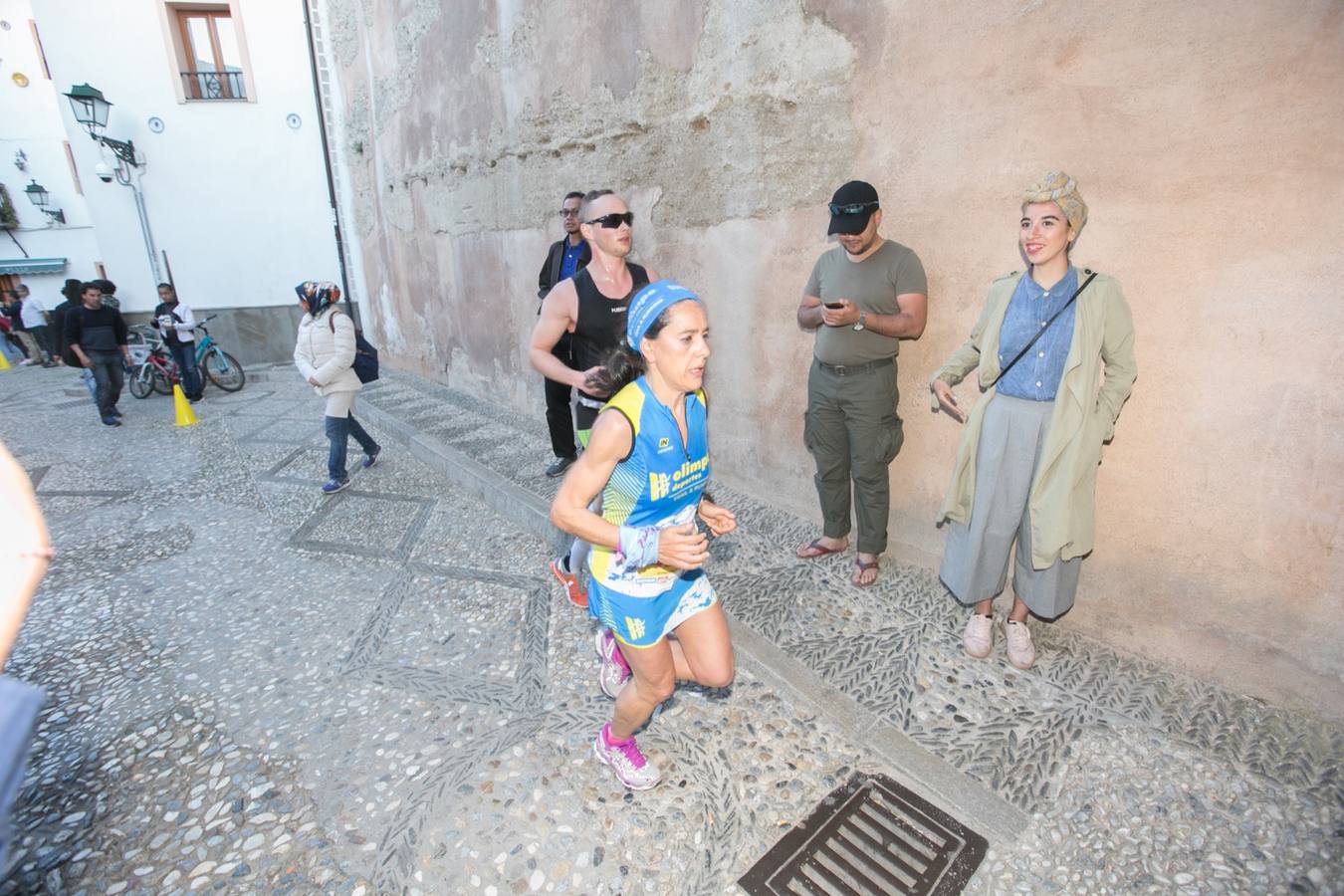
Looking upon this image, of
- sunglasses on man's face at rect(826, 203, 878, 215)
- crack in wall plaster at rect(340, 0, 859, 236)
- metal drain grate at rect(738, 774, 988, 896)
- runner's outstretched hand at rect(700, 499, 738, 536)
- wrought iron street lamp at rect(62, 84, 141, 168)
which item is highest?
wrought iron street lamp at rect(62, 84, 141, 168)

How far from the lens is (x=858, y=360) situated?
347 cm

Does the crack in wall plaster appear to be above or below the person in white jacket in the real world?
above

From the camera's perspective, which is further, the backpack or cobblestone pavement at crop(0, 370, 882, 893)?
the backpack

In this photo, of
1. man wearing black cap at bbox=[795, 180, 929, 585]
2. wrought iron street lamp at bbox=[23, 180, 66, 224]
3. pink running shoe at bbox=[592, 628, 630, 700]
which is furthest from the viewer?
wrought iron street lamp at bbox=[23, 180, 66, 224]

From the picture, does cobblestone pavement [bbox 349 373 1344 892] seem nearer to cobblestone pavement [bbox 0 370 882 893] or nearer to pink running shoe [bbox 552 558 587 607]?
cobblestone pavement [bbox 0 370 882 893]

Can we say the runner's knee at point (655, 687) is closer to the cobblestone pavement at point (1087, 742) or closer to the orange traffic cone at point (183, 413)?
the cobblestone pavement at point (1087, 742)

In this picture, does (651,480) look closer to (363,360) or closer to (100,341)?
(363,360)

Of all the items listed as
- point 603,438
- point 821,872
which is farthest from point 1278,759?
point 603,438

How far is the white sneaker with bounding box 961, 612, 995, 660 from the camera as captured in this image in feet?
10.0

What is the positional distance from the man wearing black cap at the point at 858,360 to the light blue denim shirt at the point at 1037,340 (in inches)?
23.9

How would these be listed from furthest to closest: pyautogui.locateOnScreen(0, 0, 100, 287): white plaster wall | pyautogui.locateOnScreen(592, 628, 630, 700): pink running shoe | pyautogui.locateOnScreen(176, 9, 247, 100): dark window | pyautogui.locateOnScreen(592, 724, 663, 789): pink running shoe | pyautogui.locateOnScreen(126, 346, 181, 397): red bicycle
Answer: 1. pyautogui.locateOnScreen(0, 0, 100, 287): white plaster wall
2. pyautogui.locateOnScreen(176, 9, 247, 100): dark window
3. pyautogui.locateOnScreen(126, 346, 181, 397): red bicycle
4. pyautogui.locateOnScreen(592, 628, 630, 700): pink running shoe
5. pyautogui.locateOnScreen(592, 724, 663, 789): pink running shoe

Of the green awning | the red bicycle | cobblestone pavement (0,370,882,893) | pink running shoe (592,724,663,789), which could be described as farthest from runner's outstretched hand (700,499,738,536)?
the green awning

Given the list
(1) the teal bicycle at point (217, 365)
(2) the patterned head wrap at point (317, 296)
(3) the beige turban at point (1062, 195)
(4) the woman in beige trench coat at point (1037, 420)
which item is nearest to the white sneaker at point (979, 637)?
(4) the woman in beige trench coat at point (1037, 420)

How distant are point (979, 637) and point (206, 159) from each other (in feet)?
55.2
